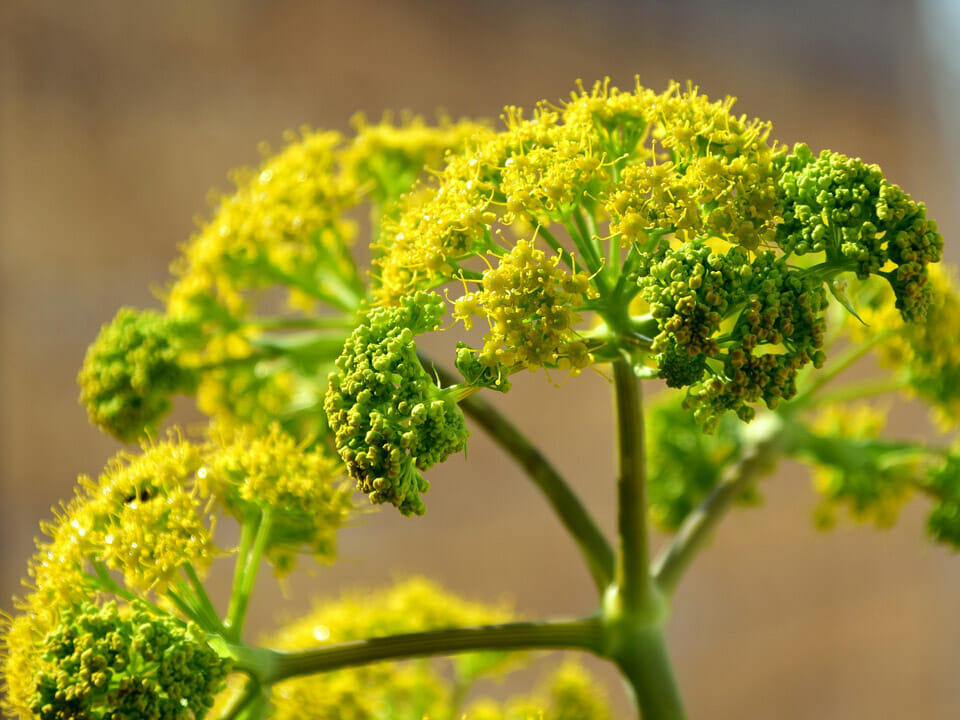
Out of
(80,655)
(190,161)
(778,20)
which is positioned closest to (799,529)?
(778,20)

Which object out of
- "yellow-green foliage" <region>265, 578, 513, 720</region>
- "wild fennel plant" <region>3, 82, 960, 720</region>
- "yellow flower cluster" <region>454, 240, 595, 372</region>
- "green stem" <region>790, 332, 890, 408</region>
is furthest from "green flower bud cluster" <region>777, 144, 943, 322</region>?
"yellow-green foliage" <region>265, 578, 513, 720</region>

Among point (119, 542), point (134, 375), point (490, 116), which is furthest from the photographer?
point (490, 116)

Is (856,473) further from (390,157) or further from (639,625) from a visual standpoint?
(390,157)

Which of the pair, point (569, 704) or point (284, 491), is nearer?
point (284, 491)

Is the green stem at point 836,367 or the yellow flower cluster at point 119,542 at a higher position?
the green stem at point 836,367

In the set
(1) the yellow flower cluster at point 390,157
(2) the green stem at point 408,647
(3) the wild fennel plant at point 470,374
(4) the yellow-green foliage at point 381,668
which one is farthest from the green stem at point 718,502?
(1) the yellow flower cluster at point 390,157

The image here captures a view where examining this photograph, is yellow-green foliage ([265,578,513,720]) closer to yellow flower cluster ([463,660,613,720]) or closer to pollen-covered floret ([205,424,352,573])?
yellow flower cluster ([463,660,613,720])

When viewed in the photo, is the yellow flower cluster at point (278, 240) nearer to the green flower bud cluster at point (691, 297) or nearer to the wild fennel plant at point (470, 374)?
the wild fennel plant at point (470, 374)

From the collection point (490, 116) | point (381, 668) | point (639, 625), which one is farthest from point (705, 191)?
point (490, 116)
